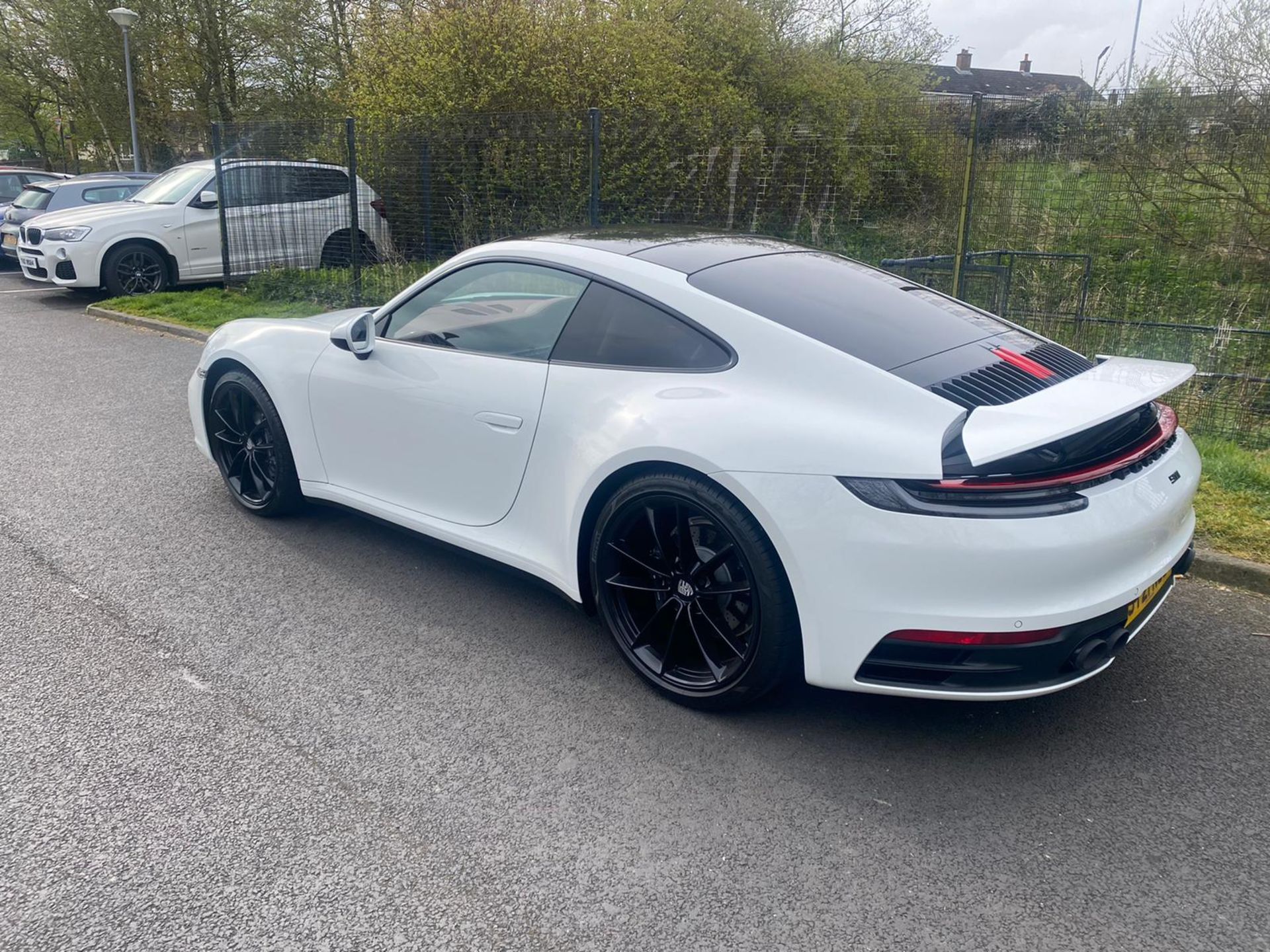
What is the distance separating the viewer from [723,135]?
8523 millimetres

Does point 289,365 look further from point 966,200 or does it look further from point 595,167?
point 966,200

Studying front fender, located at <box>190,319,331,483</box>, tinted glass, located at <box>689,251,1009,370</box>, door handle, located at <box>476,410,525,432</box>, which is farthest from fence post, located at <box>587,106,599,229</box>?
door handle, located at <box>476,410,525,432</box>

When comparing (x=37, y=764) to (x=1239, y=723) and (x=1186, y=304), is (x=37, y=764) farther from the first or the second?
(x=1186, y=304)

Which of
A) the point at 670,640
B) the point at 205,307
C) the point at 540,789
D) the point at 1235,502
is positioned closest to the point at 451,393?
the point at 670,640

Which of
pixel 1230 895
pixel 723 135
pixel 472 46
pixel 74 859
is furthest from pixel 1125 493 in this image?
pixel 472 46

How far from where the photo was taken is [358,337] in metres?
4.01

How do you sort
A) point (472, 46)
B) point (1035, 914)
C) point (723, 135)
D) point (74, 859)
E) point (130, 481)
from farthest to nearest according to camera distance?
point (472, 46)
point (723, 135)
point (130, 481)
point (74, 859)
point (1035, 914)

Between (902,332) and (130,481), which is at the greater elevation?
(902,332)

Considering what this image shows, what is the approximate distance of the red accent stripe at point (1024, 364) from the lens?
124 inches

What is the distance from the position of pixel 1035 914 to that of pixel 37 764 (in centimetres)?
274

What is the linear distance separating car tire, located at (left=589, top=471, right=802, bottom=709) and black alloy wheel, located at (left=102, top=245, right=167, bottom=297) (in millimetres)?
11392

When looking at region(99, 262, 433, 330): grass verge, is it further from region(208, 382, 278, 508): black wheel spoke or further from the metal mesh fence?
region(208, 382, 278, 508): black wheel spoke

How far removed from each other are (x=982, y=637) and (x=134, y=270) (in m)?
12.7

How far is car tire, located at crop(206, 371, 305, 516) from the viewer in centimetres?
456
